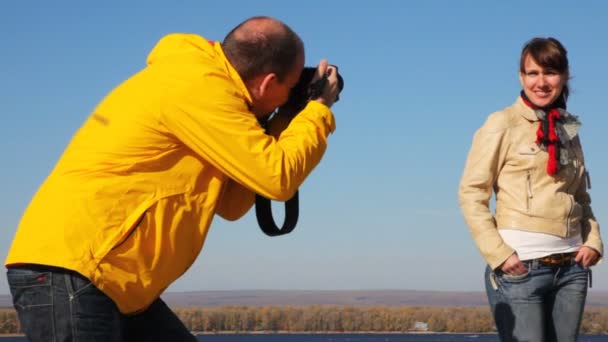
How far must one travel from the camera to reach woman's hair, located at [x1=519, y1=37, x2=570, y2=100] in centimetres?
520

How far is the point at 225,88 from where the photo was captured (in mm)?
3766

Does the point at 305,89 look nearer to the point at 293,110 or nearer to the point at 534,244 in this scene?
the point at 293,110

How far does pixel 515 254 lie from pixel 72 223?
2501mm

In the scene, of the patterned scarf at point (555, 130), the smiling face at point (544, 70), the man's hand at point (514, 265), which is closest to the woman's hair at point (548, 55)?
the smiling face at point (544, 70)

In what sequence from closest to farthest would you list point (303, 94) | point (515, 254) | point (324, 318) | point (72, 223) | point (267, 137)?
point (72, 223), point (267, 137), point (303, 94), point (515, 254), point (324, 318)

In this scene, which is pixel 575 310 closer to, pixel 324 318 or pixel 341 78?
pixel 341 78

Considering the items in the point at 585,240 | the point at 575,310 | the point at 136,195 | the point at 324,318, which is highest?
the point at 136,195

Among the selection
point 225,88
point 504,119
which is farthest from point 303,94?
point 504,119

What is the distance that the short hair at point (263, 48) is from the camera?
389 cm

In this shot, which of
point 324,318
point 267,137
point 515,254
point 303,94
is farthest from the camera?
point 324,318

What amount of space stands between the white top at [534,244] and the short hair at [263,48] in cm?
185

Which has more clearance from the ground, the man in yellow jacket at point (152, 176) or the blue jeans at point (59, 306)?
the man in yellow jacket at point (152, 176)

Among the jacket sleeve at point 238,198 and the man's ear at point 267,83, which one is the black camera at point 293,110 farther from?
the man's ear at point 267,83

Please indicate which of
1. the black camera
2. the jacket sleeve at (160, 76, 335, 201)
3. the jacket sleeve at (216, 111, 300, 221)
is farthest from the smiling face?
the jacket sleeve at (160, 76, 335, 201)
